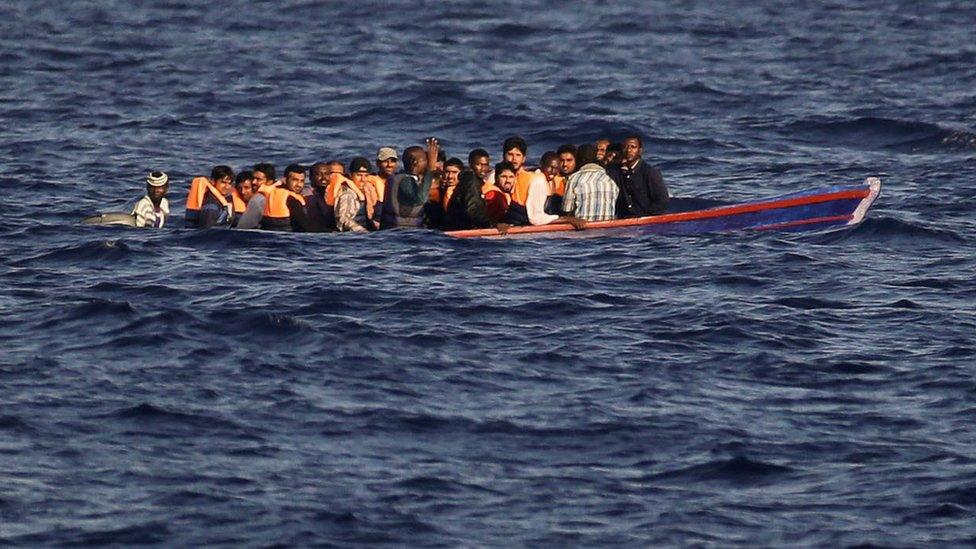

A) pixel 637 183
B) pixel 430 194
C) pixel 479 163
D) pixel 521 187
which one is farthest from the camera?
pixel 430 194

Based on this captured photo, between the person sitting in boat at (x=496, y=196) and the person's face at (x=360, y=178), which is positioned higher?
the person's face at (x=360, y=178)

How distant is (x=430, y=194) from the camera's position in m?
25.4

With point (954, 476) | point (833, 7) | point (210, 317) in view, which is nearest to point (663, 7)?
point (833, 7)

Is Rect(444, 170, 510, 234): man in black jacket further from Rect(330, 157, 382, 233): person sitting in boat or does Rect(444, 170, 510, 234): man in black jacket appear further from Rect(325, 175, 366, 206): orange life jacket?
Rect(325, 175, 366, 206): orange life jacket

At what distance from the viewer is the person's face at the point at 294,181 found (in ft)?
80.4

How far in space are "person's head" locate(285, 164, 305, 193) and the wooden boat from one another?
6.87 ft

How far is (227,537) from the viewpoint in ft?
47.1

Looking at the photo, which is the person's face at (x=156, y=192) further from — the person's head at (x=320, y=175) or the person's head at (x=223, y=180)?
the person's head at (x=320, y=175)

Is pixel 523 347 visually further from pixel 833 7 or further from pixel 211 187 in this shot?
pixel 833 7

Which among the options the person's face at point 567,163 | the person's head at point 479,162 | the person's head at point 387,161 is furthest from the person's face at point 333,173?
the person's face at point 567,163

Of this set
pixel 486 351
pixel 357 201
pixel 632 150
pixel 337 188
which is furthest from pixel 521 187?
pixel 486 351

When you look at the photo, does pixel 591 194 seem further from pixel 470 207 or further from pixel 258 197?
pixel 258 197

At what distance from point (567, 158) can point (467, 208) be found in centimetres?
168

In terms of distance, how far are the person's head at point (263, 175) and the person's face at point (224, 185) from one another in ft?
1.29
